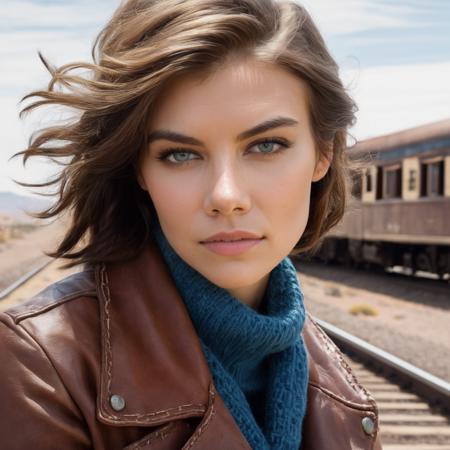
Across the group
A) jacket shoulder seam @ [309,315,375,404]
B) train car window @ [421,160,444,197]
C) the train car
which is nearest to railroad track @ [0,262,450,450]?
jacket shoulder seam @ [309,315,375,404]

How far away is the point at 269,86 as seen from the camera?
1.98 m

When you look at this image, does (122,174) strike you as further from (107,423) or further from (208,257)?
(107,423)

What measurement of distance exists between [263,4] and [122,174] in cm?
54

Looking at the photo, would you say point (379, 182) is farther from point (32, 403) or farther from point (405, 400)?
point (32, 403)

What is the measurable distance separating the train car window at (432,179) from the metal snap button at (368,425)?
14.5 meters

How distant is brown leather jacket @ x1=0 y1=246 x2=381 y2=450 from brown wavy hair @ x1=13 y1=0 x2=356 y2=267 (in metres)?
0.16

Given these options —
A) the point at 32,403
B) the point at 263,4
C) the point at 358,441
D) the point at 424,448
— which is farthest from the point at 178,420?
the point at 424,448

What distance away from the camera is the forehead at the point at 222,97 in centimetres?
191

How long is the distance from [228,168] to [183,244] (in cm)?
21

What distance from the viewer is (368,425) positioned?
2240mm

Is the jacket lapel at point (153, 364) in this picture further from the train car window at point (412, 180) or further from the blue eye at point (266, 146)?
the train car window at point (412, 180)

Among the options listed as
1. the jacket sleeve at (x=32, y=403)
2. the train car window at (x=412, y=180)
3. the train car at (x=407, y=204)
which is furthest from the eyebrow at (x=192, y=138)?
the train car window at (x=412, y=180)

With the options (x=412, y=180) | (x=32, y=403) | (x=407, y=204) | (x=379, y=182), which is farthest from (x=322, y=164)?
(x=379, y=182)

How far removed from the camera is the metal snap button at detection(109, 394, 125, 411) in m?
1.72
